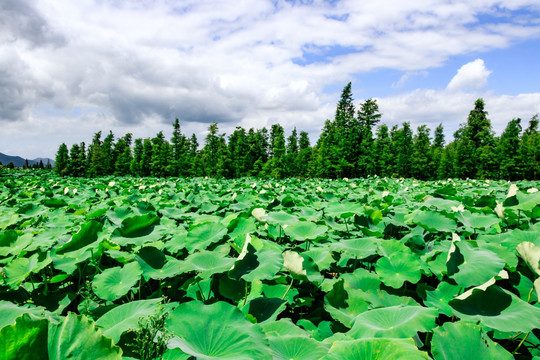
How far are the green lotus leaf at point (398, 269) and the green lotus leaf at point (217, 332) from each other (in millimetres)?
908

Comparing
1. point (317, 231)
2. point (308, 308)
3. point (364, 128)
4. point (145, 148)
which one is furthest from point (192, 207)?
point (145, 148)

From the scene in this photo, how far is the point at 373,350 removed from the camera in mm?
820

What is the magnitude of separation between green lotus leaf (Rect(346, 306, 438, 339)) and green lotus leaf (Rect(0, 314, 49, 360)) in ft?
3.14

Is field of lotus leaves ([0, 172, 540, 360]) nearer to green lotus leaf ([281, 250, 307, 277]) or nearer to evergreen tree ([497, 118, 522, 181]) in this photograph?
green lotus leaf ([281, 250, 307, 277])

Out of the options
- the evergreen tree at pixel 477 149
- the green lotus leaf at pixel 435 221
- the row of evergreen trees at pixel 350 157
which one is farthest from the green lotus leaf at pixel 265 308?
the evergreen tree at pixel 477 149

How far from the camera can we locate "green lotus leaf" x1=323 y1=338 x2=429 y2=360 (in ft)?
2.60

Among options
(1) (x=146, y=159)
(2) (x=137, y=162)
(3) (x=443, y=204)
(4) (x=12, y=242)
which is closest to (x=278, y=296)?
(4) (x=12, y=242)

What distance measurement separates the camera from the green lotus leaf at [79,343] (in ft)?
2.35

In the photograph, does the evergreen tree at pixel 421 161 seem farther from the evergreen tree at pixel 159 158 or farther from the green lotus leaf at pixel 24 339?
the green lotus leaf at pixel 24 339

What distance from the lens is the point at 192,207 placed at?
13.3 feet

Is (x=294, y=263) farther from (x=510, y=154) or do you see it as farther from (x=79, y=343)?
(x=510, y=154)

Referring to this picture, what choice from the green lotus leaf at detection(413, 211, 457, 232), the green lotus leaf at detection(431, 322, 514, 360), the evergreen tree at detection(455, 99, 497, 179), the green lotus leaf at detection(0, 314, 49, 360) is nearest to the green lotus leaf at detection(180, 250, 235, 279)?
the green lotus leaf at detection(0, 314, 49, 360)

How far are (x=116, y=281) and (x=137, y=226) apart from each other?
0.43 metres

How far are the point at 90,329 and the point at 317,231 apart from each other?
5.32 feet
